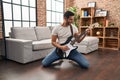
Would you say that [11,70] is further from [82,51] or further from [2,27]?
[82,51]

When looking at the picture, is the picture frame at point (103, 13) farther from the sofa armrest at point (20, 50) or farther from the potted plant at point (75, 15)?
the sofa armrest at point (20, 50)

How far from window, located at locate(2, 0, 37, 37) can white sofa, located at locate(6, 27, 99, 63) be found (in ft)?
1.83

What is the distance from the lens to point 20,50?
3311 millimetres

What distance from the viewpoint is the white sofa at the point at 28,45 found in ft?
10.9

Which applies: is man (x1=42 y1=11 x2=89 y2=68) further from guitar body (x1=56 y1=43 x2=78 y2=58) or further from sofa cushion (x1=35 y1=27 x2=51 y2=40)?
sofa cushion (x1=35 y1=27 x2=51 y2=40)

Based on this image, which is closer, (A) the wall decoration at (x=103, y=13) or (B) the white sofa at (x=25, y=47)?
(B) the white sofa at (x=25, y=47)

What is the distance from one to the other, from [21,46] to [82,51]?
6.71ft

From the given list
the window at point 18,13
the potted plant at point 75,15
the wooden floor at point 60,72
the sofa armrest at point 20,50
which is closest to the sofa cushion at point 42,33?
the window at point 18,13

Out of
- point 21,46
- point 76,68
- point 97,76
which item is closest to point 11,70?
point 21,46

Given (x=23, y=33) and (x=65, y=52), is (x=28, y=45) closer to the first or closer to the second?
(x=23, y=33)

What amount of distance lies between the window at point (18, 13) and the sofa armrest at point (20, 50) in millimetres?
815

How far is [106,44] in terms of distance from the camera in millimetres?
5891

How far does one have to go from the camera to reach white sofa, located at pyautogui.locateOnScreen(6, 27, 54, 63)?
10.9ft

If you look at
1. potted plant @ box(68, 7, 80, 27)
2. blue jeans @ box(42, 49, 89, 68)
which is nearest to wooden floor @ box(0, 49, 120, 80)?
blue jeans @ box(42, 49, 89, 68)
